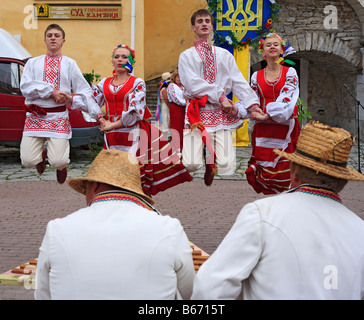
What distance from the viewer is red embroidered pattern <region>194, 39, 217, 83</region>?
5.78 m

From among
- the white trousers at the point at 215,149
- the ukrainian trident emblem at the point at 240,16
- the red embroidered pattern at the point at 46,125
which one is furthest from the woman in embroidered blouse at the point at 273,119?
the ukrainian trident emblem at the point at 240,16

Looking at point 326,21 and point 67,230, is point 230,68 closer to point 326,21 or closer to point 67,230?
point 67,230

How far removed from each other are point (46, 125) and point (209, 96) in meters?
1.69

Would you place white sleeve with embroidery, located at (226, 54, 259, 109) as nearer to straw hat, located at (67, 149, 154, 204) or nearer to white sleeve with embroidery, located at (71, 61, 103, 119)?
white sleeve with embroidery, located at (71, 61, 103, 119)

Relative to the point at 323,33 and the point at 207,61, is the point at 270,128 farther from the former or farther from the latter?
the point at 323,33

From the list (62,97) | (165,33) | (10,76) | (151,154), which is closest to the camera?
(151,154)

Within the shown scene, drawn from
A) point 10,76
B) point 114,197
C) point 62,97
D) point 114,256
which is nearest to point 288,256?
point 114,256

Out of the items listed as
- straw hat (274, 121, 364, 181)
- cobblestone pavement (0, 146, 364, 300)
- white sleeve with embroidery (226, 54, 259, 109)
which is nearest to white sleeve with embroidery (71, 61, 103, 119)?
white sleeve with embroidery (226, 54, 259, 109)

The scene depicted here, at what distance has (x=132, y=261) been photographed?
239cm

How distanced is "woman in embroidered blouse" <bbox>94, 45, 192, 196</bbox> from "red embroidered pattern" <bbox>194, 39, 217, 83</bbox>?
1.98ft

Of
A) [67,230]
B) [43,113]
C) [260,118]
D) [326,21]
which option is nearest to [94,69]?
[326,21]

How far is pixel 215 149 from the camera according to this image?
591 cm

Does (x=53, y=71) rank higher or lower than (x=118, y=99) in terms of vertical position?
higher

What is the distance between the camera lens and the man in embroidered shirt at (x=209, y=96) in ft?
18.8
